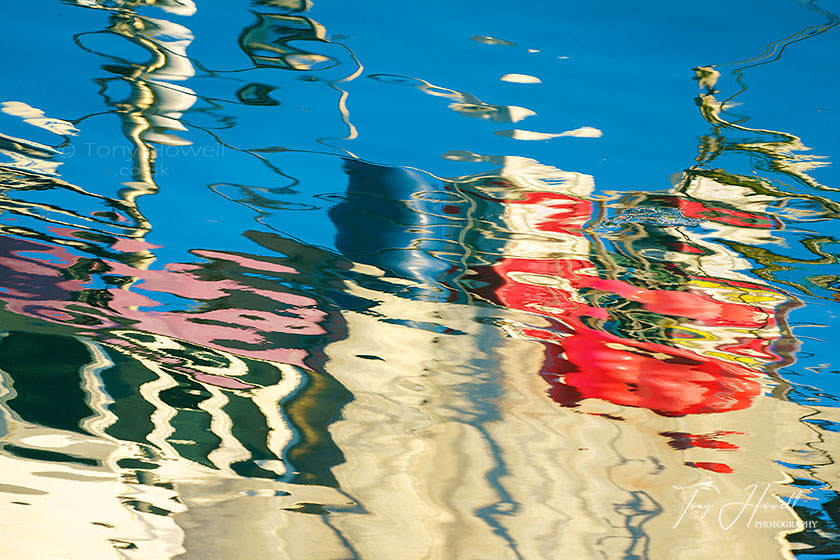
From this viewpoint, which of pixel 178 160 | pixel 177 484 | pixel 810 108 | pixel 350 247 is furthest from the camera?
pixel 177 484

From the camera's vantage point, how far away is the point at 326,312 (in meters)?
1.69

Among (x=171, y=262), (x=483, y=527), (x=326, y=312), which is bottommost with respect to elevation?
(x=483, y=527)

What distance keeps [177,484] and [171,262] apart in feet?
2.74

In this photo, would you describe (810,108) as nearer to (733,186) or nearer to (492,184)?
(733,186)

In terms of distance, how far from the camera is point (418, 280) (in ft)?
5.03

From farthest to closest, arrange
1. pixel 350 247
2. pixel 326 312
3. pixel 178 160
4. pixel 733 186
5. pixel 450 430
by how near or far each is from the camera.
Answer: pixel 450 430
pixel 326 312
pixel 350 247
pixel 178 160
pixel 733 186

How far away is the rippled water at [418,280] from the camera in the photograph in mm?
952

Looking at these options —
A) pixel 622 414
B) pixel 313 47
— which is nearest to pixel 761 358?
pixel 622 414

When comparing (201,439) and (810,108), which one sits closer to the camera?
(810,108)

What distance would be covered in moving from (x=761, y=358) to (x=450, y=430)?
3.33ft

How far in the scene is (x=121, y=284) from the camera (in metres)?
1.59

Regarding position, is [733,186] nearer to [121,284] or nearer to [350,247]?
[350,247]

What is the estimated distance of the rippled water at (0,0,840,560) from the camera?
95cm

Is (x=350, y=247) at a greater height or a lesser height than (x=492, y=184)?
lesser
